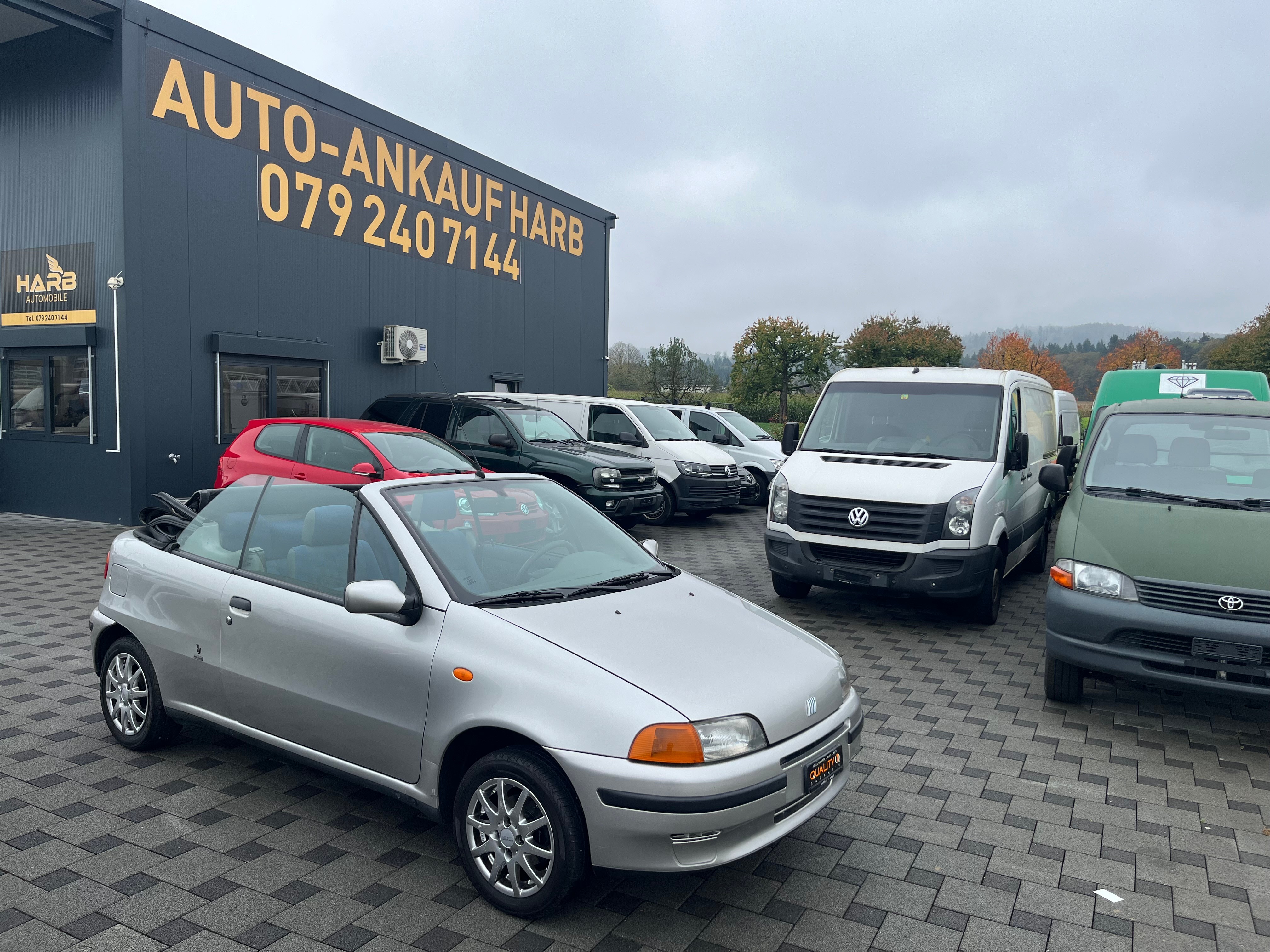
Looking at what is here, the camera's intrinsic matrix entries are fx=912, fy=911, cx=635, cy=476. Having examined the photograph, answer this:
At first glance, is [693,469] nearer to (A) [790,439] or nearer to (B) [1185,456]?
(A) [790,439]

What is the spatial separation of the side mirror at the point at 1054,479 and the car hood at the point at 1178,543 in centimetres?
59

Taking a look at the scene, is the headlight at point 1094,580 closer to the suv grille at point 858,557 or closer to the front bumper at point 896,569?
the front bumper at point 896,569

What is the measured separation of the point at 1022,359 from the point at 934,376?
85829mm

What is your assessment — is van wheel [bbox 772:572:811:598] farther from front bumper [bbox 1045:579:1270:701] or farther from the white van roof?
front bumper [bbox 1045:579:1270:701]

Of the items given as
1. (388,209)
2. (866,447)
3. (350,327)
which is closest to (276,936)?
(866,447)

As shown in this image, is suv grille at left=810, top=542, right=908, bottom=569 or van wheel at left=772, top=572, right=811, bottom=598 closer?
suv grille at left=810, top=542, right=908, bottom=569

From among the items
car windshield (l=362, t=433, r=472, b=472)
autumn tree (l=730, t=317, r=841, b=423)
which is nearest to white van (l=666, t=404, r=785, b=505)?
car windshield (l=362, t=433, r=472, b=472)

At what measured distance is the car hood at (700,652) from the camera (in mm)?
3141

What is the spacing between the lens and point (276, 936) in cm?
304

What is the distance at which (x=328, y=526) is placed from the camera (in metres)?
3.99

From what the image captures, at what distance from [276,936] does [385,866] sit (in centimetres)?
54

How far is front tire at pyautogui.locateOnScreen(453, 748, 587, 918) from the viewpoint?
301 centimetres

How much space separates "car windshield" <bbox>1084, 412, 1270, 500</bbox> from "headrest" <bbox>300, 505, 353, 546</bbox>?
16.1 feet

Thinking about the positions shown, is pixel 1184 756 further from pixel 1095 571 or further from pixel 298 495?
pixel 298 495
